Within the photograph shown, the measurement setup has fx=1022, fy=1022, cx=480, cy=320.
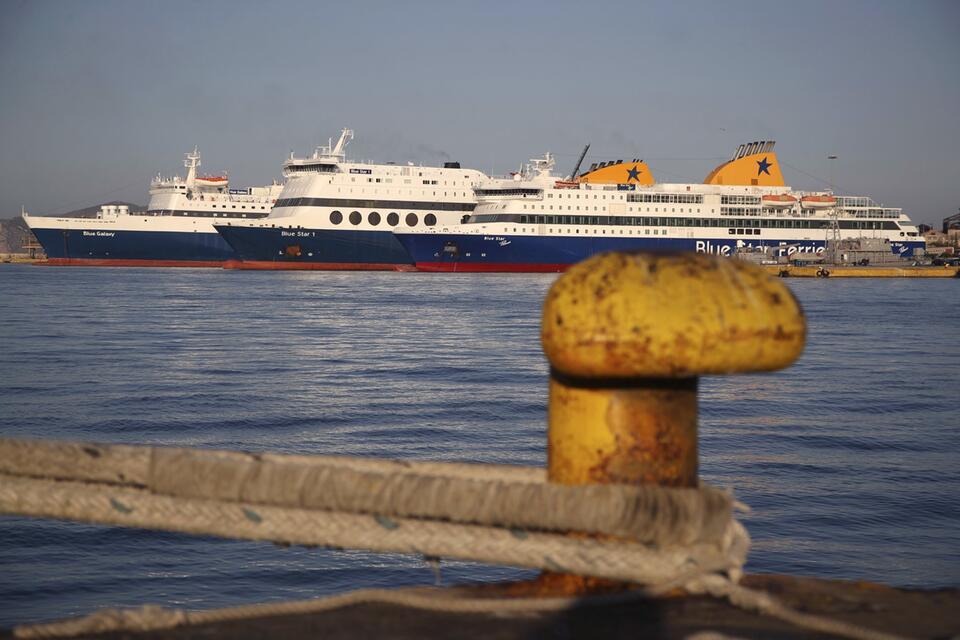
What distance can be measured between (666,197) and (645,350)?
2586 inches

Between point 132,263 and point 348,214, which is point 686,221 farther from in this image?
point 132,263

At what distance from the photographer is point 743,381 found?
57.5ft

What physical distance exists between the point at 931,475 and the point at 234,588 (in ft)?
21.4

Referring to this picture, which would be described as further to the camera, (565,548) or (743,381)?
(743,381)

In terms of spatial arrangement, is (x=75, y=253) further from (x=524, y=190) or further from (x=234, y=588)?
(x=234, y=588)

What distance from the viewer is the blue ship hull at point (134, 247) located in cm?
7231

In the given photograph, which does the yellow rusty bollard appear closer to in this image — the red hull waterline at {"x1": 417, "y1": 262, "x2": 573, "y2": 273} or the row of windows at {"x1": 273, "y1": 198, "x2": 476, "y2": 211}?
the red hull waterline at {"x1": 417, "y1": 262, "x2": 573, "y2": 273}

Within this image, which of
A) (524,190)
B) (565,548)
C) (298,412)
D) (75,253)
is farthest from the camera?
(75,253)

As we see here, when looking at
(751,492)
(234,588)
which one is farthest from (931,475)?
(234,588)

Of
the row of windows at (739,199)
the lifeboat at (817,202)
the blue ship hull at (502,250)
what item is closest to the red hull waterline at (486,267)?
the blue ship hull at (502,250)

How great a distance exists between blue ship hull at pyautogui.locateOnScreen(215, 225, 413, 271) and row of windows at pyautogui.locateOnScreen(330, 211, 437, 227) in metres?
0.79

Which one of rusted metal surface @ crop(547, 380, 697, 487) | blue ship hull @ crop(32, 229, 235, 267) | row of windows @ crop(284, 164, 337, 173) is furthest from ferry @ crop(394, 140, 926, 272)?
rusted metal surface @ crop(547, 380, 697, 487)

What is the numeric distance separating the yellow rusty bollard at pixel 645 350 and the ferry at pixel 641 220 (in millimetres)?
57901

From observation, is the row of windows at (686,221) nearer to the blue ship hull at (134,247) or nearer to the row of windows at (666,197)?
the row of windows at (666,197)
